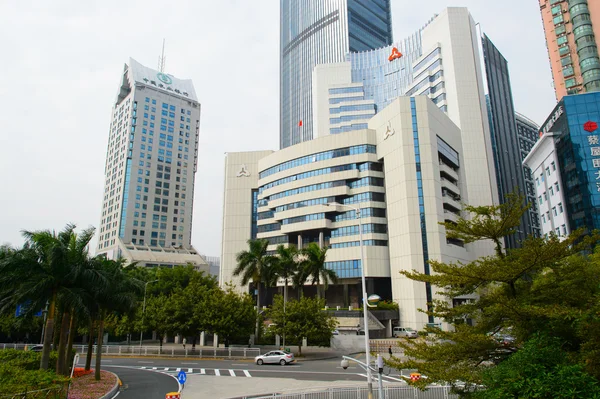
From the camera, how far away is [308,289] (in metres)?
82.3

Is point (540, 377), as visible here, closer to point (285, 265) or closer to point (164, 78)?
A: point (285, 265)

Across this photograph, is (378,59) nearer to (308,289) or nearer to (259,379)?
(308,289)

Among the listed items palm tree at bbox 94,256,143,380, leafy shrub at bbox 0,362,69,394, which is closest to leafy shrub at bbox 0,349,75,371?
palm tree at bbox 94,256,143,380

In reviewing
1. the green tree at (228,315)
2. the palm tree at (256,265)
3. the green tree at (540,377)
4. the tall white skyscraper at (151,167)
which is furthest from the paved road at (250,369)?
the tall white skyscraper at (151,167)

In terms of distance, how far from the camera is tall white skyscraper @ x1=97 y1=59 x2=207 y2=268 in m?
133

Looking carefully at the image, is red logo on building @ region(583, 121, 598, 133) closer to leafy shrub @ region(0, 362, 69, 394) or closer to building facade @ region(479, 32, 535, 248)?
building facade @ region(479, 32, 535, 248)

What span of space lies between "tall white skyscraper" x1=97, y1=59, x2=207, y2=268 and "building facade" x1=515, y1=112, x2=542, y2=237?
10683cm

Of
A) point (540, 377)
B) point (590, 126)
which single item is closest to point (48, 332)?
point (540, 377)

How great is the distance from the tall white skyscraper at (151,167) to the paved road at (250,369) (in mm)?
84028

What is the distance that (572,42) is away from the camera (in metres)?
88.7

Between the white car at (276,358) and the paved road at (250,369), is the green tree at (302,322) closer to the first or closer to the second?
the paved road at (250,369)

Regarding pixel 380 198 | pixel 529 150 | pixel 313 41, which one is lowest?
pixel 380 198

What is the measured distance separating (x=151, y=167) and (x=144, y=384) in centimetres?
12328

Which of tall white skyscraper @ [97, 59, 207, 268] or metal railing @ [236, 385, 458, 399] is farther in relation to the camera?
tall white skyscraper @ [97, 59, 207, 268]
